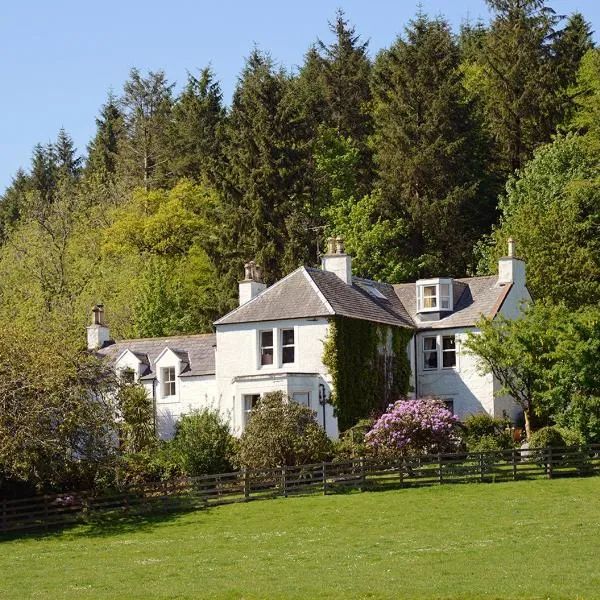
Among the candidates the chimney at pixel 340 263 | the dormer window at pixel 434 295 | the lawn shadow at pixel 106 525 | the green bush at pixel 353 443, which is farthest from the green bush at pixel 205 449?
the dormer window at pixel 434 295

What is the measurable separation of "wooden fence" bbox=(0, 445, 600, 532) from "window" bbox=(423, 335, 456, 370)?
12747 millimetres

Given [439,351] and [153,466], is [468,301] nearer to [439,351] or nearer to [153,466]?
[439,351]

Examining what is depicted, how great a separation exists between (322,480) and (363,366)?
11.2 metres

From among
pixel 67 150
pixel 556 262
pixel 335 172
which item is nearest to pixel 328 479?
pixel 556 262

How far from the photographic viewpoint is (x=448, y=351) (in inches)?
2303

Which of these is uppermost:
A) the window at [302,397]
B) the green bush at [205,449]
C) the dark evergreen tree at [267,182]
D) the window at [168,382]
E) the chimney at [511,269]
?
the dark evergreen tree at [267,182]

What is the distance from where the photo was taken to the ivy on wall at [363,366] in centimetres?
5450

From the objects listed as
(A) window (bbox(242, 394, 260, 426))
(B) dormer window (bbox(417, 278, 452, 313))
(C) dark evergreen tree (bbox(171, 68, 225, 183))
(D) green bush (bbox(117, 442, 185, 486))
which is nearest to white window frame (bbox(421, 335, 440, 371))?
(B) dormer window (bbox(417, 278, 452, 313))

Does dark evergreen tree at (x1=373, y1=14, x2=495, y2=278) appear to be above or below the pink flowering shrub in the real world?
above

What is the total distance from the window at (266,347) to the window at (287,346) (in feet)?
2.02

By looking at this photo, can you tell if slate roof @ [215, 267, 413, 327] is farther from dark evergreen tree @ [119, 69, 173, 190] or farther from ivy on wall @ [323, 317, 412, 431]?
dark evergreen tree @ [119, 69, 173, 190]

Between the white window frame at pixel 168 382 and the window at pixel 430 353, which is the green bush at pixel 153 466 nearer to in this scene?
the white window frame at pixel 168 382

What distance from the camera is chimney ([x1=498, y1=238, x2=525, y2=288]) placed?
60219 millimetres

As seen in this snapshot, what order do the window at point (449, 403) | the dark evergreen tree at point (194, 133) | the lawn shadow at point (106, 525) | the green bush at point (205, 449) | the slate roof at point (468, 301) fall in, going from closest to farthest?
the lawn shadow at point (106, 525), the green bush at point (205, 449), the window at point (449, 403), the slate roof at point (468, 301), the dark evergreen tree at point (194, 133)
